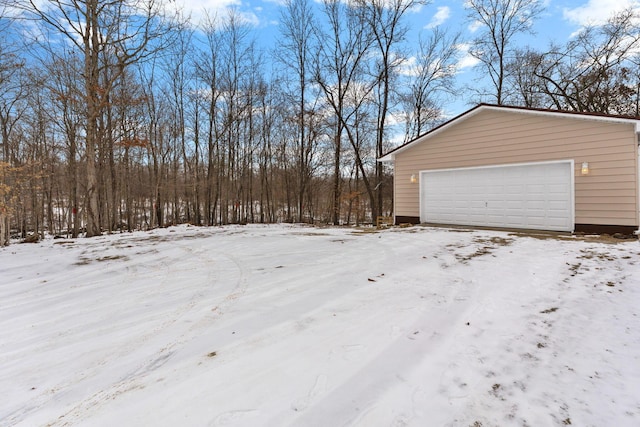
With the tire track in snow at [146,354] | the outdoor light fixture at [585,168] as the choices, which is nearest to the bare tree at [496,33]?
the outdoor light fixture at [585,168]

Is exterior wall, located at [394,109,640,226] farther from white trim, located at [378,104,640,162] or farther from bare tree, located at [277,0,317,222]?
bare tree, located at [277,0,317,222]

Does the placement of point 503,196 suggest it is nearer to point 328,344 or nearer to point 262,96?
point 328,344

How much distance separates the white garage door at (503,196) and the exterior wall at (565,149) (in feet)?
0.70

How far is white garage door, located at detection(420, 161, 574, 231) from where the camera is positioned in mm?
7570

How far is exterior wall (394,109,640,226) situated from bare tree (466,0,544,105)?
9470 mm

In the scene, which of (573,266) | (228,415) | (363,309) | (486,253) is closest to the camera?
(228,415)

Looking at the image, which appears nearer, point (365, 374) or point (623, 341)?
point (365, 374)

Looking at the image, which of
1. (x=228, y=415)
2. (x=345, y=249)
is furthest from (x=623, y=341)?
(x=345, y=249)

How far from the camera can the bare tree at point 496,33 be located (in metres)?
14.6

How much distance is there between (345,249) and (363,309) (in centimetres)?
294

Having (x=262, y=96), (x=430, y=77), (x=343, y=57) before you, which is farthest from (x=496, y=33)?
(x=262, y=96)

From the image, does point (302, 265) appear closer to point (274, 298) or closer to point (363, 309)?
point (274, 298)

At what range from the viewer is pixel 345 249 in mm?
5883

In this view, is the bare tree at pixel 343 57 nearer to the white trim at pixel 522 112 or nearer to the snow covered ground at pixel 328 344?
the white trim at pixel 522 112
